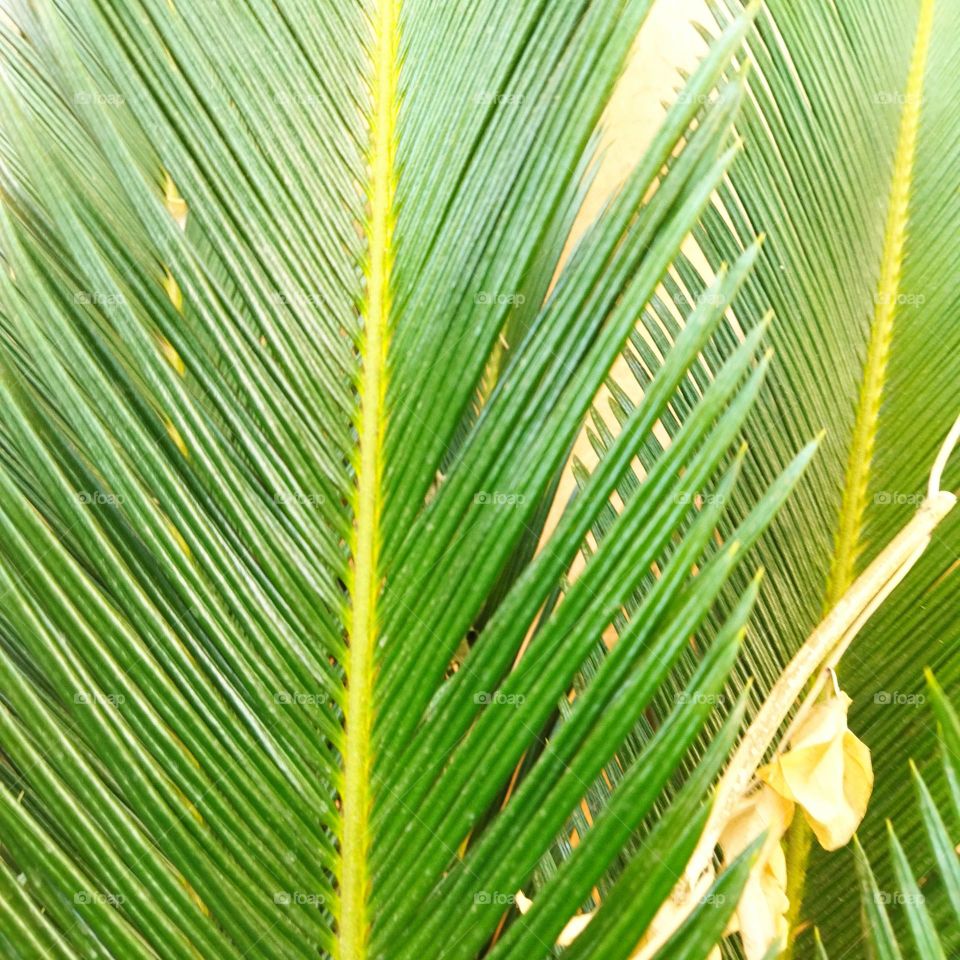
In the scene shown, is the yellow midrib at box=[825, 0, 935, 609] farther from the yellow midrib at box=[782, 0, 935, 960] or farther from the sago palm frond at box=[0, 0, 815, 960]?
the sago palm frond at box=[0, 0, 815, 960]

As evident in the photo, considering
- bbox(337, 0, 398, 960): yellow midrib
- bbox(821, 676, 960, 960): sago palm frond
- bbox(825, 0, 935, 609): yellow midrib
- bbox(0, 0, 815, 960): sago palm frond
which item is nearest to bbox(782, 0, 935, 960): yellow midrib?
bbox(825, 0, 935, 609): yellow midrib

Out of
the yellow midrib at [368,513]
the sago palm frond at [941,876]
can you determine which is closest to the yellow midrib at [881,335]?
the sago palm frond at [941,876]

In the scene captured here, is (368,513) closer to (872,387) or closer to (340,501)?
(340,501)

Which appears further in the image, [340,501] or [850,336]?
[850,336]

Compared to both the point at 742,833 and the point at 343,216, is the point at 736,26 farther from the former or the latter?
the point at 742,833

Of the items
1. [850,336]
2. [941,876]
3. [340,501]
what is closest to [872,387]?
[850,336]
